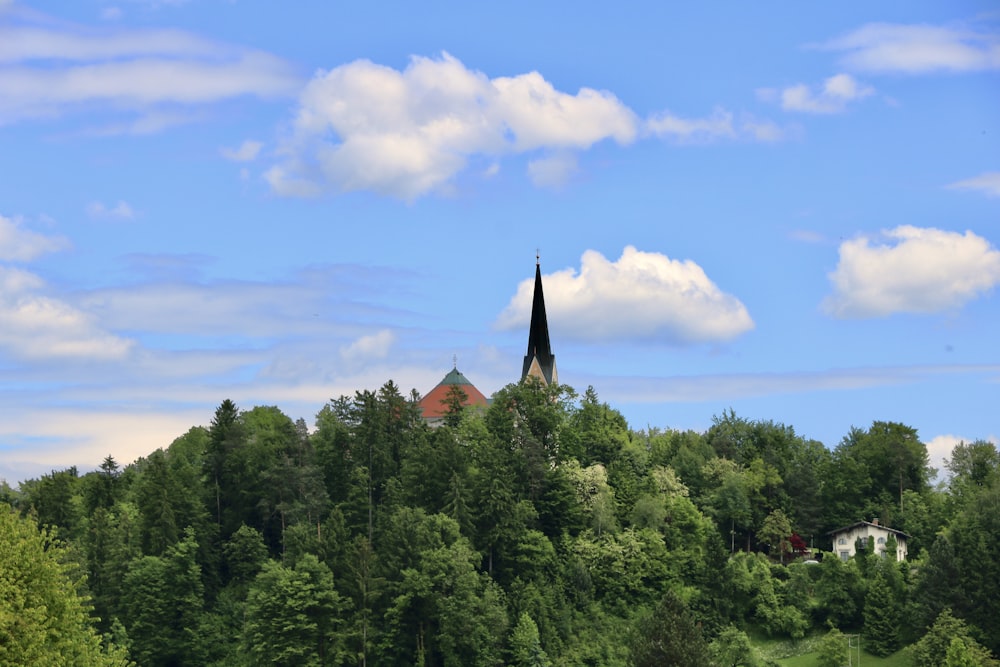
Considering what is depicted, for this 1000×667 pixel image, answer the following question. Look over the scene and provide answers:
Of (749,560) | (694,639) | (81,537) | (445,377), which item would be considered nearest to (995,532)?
→ (749,560)

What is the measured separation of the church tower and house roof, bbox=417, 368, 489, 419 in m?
5.94

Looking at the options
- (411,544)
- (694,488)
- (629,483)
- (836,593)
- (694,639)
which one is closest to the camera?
(694,639)

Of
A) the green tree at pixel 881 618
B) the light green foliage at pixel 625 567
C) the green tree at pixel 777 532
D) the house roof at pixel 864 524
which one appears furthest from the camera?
the green tree at pixel 777 532

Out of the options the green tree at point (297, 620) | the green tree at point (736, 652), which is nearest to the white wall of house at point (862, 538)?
the green tree at point (736, 652)

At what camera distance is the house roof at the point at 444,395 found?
5027 inches

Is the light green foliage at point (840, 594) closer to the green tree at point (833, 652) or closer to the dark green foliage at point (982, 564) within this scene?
the green tree at point (833, 652)

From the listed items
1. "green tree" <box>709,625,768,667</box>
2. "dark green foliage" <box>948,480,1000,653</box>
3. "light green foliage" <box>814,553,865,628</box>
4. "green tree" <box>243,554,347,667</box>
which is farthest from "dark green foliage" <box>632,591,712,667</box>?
"dark green foliage" <box>948,480,1000,653</box>

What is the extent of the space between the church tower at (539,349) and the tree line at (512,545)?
14328 millimetres

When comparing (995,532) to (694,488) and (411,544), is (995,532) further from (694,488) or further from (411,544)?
(411,544)

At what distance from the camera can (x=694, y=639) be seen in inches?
3098

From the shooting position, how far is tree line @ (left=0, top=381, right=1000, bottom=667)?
285 ft

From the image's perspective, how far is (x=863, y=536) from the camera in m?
107

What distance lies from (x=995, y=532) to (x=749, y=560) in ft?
59.2

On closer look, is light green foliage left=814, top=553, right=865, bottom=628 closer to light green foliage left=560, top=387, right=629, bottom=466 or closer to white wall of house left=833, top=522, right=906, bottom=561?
white wall of house left=833, top=522, right=906, bottom=561
